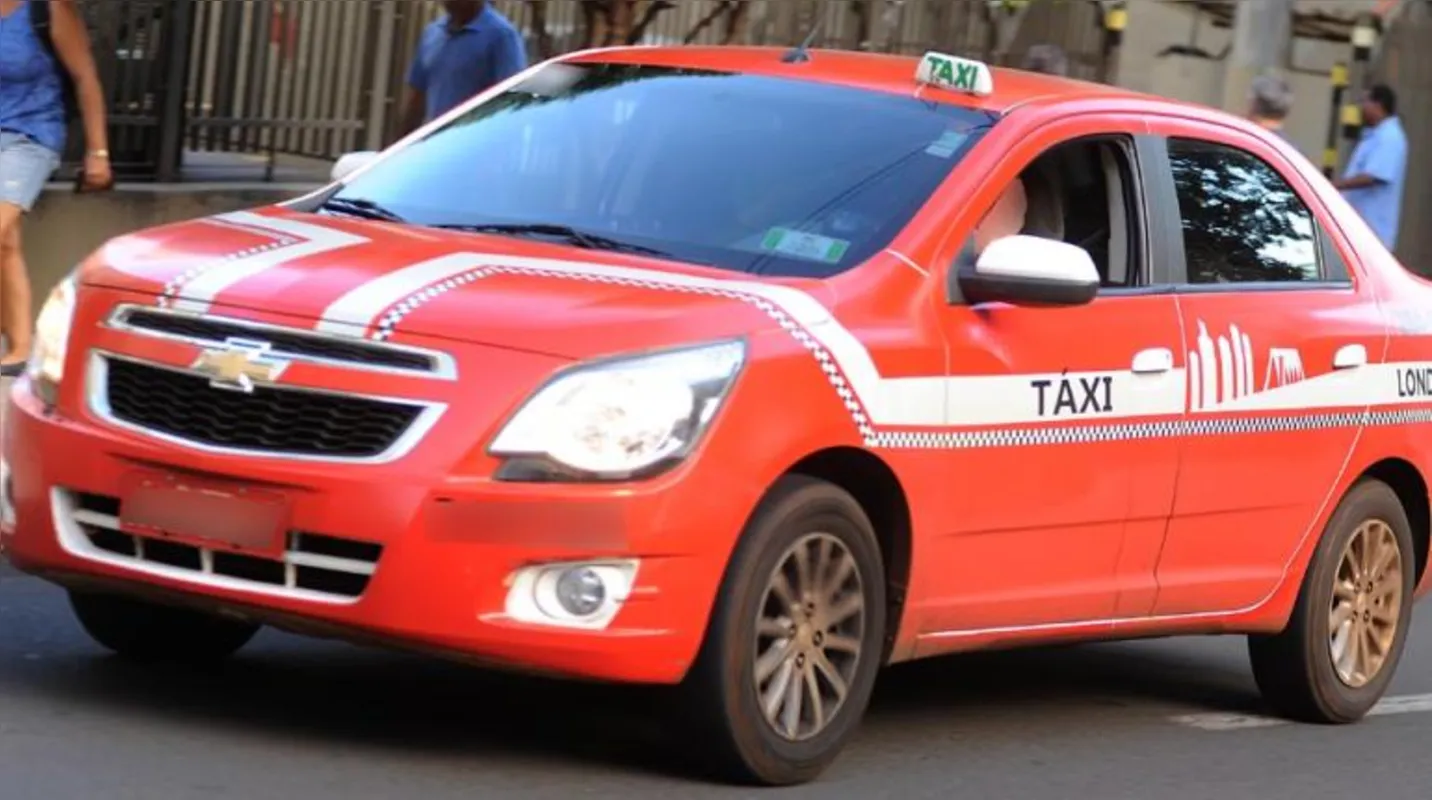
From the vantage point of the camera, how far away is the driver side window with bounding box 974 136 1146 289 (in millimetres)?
7531

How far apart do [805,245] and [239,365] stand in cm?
138

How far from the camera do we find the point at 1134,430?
7.42 meters

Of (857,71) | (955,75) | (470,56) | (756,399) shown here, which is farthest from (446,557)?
(470,56)

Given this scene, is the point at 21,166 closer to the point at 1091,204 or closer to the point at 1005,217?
the point at 1091,204

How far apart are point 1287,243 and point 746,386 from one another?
2617 mm

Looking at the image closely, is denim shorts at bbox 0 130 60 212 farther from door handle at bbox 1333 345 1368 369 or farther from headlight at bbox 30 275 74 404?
door handle at bbox 1333 345 1368 369

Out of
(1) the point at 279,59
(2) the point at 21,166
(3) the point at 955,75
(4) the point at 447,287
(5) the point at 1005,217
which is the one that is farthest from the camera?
(1) the point at 279,59

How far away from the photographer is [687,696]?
6.38 metres

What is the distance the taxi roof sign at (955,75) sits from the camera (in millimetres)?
7548

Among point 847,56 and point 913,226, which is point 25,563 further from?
point 847,56

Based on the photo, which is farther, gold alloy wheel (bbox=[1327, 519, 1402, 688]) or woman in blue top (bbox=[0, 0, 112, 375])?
woman in blue top (bbox=[0, 0, 112, 375])

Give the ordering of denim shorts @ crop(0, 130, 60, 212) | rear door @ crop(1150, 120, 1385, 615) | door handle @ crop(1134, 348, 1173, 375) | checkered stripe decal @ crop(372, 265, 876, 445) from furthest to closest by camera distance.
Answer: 1. denim shorts @ crop(0, 130, 60, 212)
2. rear door @ crop(1150, 120, 1385, 615)
3. door handle @ crop(1134, 348, 1173, 375)
4. checkered stripe decal @ crop(372, 265, 876, 445)

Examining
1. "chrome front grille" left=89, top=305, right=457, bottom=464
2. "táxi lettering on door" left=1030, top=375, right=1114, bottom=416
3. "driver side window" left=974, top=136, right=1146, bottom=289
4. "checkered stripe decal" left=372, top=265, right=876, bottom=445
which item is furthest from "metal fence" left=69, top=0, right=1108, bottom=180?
"chrome front grille" left=89, top=305, right=457, bottom=464

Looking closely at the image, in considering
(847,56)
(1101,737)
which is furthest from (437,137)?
(1101,737)
